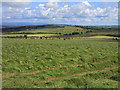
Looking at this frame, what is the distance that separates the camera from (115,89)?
1313 centimetres

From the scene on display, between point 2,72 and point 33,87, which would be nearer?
point 33,87

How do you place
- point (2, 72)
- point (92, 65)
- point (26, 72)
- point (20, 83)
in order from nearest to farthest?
1. point (20, 83)
2. point (2, 72)
3. point (26, 72)
4. point (92, 65)

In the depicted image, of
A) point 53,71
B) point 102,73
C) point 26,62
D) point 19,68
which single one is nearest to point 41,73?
point 53,71

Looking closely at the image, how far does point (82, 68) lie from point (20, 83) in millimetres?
10705

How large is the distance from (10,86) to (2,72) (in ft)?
14.2

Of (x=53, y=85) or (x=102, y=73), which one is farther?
(x=102, y=73)

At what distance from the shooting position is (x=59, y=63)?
22031 mm

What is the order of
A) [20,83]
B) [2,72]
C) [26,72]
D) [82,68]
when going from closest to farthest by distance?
1. [20,83]
2. [2,72]
3. [26,72]
4. [82,68]

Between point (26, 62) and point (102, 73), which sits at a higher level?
point (26, 62)

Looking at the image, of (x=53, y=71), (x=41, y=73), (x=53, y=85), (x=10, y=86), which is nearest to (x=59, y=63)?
(x=53, y=71)

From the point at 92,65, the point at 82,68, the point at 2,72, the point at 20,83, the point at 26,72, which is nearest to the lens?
the point at 20,83

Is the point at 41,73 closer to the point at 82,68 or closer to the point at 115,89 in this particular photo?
the point at 82,68

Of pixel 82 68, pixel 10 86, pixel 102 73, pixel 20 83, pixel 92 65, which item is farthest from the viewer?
pixel 92 65

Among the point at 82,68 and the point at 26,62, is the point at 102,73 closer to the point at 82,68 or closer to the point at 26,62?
the point at 82,68
